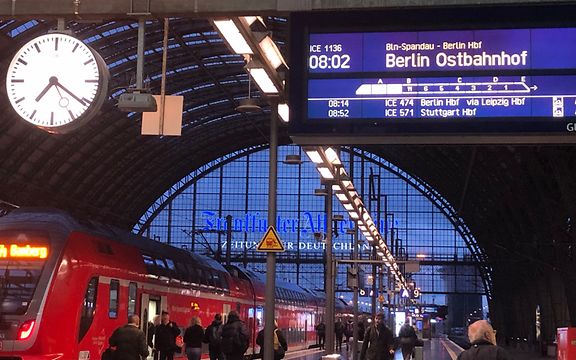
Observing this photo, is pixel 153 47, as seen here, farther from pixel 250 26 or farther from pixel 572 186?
pixel 250 26

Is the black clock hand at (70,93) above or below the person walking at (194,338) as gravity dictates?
above

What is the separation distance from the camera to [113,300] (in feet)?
55.5

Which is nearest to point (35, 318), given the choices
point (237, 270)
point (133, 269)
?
point (133, 269)

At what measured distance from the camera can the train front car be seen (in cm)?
1410

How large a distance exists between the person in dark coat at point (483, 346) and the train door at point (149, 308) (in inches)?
526

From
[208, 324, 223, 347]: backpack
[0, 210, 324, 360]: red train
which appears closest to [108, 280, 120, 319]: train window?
[0, 210, 324, 360]: red train

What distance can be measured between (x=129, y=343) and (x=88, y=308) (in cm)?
321

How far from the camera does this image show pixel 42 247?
1499 centimetres

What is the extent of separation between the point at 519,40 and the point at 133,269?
41.7 ft

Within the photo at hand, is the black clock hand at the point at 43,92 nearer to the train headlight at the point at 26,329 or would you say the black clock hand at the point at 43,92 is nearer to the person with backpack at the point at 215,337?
the train headlight at the point at 26,329

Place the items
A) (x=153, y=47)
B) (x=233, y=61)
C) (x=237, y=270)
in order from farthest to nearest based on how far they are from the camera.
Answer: (x=233, y=61) < (x=153, y=47) < (x=237, y=270)

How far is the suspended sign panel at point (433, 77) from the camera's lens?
7445mm

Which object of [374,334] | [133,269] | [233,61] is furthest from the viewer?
[233,61]

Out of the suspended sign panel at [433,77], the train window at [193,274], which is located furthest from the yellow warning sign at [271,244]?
the train window at [193,274]
